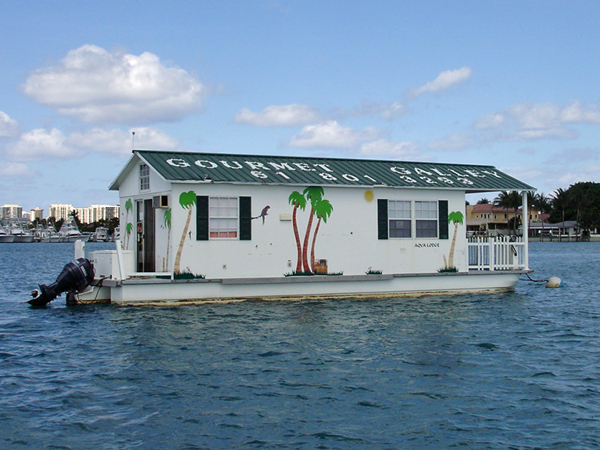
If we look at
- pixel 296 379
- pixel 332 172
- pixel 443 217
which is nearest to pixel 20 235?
pixel 332 172

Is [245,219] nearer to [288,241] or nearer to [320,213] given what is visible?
[288,241]

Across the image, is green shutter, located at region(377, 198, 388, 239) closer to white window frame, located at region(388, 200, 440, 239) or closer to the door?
white window frame, located at region(388, 200, 440, 239)

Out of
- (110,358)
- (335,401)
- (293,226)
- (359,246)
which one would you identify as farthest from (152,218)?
(335,401)

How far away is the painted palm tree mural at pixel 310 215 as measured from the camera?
760 inches

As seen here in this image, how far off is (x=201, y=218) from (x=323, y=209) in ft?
12.6

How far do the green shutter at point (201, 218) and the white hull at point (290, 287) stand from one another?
4.18 ft

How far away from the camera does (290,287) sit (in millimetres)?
18891

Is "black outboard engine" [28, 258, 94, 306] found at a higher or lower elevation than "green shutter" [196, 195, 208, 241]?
lower

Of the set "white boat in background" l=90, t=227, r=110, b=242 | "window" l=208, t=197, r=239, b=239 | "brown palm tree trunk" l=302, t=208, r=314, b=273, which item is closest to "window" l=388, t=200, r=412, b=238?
"brown palm tree trunk" l=302, t=208, r=314, b=273

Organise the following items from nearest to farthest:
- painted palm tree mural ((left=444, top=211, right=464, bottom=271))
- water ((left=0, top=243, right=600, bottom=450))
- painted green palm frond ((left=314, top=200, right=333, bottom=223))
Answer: water ((left=0, top=243, right=600, bottom=450)) < painted green palm frond ((left=314, top=200, right=333, bottom=223)) < painted palm tree mural ((left=444, top=211, right=464, bottom=271))

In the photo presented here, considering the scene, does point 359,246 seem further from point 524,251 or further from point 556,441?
point 556,441

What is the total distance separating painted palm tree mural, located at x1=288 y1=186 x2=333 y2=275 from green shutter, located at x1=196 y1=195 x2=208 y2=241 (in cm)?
266

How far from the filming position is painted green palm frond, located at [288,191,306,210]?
19.3 m

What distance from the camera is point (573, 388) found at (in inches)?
410
